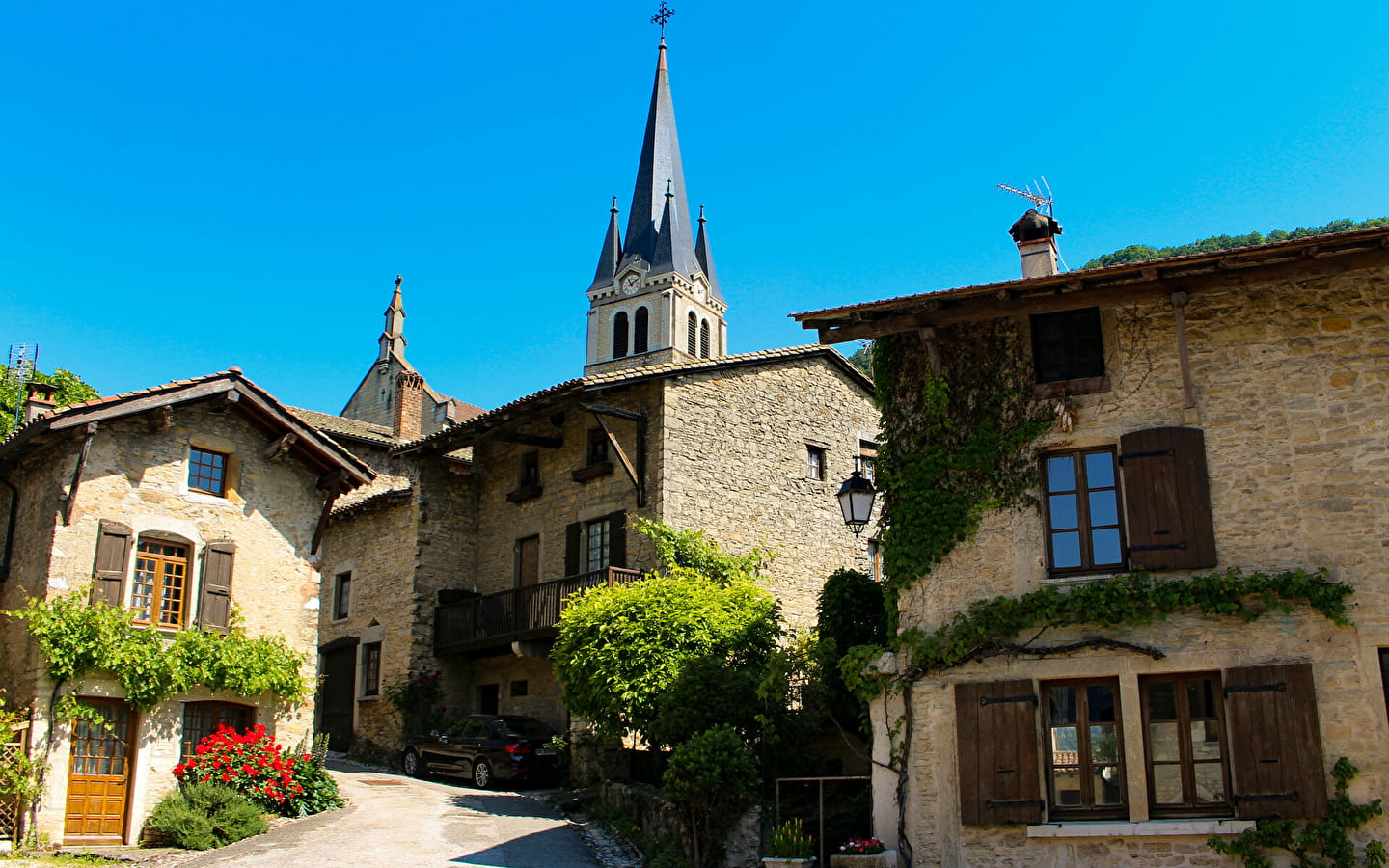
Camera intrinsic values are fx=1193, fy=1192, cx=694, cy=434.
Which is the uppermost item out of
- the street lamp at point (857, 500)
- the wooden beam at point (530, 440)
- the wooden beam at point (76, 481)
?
the wooden beam at point (530, 440)

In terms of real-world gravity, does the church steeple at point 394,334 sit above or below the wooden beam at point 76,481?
above

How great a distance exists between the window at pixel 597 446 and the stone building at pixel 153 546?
16.8ft

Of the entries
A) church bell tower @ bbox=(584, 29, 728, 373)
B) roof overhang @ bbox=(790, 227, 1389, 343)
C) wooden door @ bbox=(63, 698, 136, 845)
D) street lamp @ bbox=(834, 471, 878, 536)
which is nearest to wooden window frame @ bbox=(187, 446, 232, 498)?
wooden door @ bbox=(63, 698, 136, 845)

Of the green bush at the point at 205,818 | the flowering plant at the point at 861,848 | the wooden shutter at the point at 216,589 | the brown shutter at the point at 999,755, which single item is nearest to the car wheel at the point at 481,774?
the green bush at the point at 205,818

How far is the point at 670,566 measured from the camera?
1966cm

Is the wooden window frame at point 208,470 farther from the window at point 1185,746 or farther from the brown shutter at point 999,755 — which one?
the window at point 1185,746

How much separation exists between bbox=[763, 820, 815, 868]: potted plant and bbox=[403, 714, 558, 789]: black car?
7.53m

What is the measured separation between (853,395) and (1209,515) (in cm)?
1322

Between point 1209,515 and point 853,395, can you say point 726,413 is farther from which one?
point 1209,515

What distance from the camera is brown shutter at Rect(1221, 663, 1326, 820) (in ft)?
35.9

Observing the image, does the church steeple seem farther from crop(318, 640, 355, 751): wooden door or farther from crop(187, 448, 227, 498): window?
crop(187, 448, 227, 498): window

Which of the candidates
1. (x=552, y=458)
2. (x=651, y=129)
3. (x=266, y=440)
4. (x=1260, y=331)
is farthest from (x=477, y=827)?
(x=651, y=129)

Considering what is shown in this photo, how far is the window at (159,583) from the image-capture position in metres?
16.5

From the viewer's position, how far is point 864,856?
11.8 m
